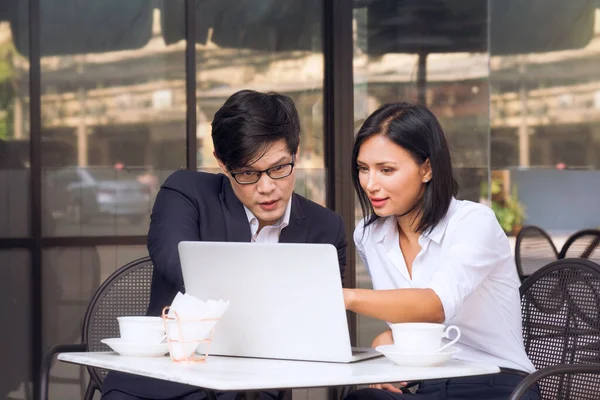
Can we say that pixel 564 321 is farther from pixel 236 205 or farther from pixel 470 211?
pixel 236 205

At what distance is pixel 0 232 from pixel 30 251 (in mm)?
147

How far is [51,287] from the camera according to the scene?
4305 millimetres

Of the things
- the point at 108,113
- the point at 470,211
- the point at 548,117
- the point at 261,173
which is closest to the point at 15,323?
the point at 108,113

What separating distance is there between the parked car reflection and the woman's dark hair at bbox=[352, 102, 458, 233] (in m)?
1.99

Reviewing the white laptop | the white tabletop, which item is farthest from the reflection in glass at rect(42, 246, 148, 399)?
the white laptop

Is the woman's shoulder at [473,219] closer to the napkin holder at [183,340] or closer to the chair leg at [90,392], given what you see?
the napkin holder at [183,340]

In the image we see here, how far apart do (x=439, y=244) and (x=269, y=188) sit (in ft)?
1.56

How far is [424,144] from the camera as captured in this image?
2.61 meters

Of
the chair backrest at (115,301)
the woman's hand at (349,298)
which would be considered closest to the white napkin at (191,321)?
the woman's hand at (349,298)

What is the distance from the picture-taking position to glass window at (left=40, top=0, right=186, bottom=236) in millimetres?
4301

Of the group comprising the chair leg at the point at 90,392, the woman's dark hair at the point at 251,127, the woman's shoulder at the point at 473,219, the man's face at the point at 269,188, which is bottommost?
the chair leg at the point at 90,392

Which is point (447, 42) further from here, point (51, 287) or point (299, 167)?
point (51, 287)

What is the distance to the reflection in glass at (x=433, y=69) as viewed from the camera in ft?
15.8

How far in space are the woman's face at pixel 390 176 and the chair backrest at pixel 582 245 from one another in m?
2.68
